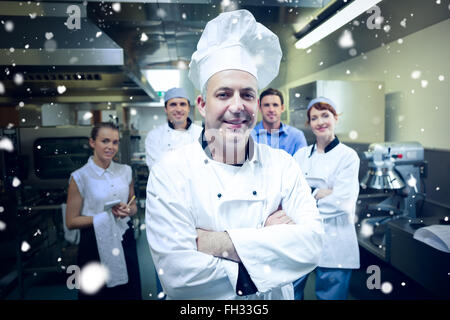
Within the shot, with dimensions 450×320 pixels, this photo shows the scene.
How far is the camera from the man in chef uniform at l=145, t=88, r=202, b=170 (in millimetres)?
1577

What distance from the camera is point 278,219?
76cm

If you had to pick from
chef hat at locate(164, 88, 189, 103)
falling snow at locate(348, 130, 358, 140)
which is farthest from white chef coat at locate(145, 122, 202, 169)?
falling snow at locate(348, 130, 358, 140)

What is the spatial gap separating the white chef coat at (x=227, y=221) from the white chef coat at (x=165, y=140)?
0.79 metres

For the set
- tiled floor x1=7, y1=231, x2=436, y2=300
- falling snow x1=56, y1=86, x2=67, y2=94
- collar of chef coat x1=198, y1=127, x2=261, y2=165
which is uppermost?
falling snow x1=56, y1=86, x2=67, y2=94

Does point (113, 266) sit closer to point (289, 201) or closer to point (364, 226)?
point (289, 201)

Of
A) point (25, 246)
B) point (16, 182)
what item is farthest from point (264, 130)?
point (25, 246)

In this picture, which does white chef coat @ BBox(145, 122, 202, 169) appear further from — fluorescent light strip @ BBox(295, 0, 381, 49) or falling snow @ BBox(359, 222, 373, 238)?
falling snow @ BBox(359, 222, 373, 238)

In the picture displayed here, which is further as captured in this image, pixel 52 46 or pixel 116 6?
pixel 52 46

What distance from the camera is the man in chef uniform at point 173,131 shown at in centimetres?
158

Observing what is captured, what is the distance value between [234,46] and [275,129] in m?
0.63

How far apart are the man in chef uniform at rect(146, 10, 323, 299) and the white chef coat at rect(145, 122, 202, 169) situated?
2.47 feet

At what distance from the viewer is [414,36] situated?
1.71 metres

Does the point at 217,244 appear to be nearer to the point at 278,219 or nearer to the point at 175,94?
the point at 278,219

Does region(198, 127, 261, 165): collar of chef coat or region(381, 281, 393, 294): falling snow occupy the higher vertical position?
region(198, 127, 261, 165): collar of chef coat
